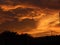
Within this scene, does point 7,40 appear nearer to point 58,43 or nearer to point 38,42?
point 38,42

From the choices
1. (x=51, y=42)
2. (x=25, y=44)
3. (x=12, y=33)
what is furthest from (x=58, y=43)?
(x=12, y=33)

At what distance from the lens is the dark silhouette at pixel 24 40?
43.7 metres

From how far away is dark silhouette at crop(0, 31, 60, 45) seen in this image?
143 feet

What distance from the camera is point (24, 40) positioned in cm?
4438

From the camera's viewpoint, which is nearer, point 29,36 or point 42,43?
point 42,43

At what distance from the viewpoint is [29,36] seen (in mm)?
46719

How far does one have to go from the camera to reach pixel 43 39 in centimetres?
4459

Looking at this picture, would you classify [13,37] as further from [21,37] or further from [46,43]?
[46,43]

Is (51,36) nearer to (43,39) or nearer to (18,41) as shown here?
(43,39)

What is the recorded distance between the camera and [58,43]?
43.4 meters

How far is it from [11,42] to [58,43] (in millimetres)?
8421

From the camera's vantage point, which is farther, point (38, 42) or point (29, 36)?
point (29, 36)

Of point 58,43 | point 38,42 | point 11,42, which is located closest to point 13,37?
point 11,42

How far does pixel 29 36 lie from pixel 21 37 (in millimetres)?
1965
